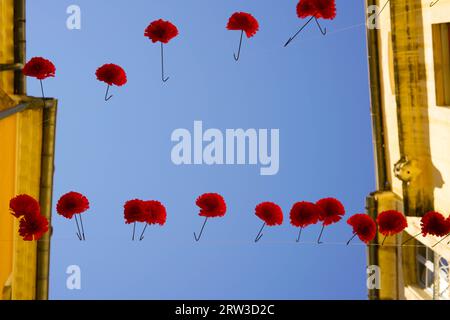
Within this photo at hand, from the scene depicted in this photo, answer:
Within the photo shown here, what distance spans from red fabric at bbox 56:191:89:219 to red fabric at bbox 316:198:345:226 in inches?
187

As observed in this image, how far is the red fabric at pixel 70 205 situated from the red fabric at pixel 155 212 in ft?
4.35

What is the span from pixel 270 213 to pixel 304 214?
2.23 feet

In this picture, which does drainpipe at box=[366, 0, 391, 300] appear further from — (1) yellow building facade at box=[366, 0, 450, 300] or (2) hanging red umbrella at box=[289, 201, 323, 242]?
(2) hanging red umbrella at box=[289, 201, 323, 242]

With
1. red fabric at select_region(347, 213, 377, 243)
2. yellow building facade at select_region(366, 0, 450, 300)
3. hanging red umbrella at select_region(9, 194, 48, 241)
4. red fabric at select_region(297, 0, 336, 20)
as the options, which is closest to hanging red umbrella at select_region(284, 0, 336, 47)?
red fabric at select_region(297, 0, 336, 20)

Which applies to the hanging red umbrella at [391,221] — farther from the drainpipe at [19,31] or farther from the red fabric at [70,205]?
the drainpipe at [19,31]

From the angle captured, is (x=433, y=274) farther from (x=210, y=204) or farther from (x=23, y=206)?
(x=23, y=206)

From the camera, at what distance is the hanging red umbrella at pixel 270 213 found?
33.7ft

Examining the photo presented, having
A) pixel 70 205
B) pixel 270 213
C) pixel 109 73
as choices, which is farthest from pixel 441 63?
pixel 70 205

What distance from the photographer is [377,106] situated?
50.5ft

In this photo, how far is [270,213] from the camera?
1028cm

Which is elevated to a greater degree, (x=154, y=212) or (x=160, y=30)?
(x=160, y=30)
